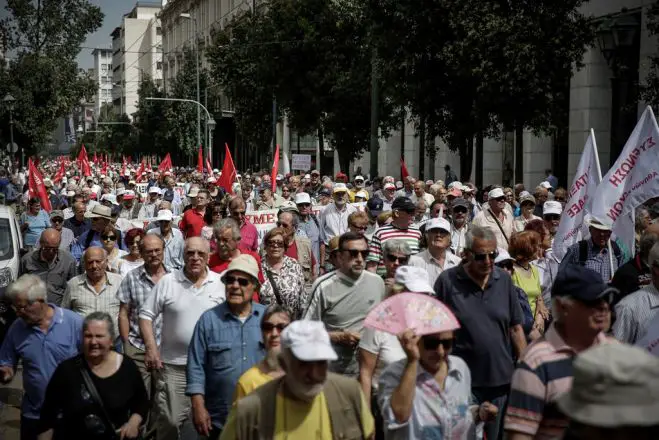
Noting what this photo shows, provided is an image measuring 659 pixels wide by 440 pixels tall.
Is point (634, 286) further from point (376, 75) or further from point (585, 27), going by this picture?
point (376, 75)

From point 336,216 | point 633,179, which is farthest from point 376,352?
point 336,216

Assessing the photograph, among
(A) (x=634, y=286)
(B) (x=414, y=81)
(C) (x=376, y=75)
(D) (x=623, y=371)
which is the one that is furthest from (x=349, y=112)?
(D) (x=623, y=371)

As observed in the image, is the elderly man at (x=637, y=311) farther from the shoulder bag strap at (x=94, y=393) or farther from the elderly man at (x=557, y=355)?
the shoulder bag strap at (x=94, y=393)

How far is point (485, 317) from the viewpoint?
248 inches

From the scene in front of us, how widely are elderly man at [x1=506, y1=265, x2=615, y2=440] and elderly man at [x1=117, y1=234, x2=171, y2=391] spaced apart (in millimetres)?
4079

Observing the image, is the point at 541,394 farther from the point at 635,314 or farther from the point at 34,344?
the point at 34,344

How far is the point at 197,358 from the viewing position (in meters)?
6.09

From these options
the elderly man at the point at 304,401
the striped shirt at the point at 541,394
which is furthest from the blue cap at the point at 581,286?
the elderly man at the point at 304,401

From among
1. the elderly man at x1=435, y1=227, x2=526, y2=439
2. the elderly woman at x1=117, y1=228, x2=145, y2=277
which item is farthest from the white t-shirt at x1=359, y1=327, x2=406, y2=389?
the elderly woman at x1=117, y1=228, x2=145, y2=277

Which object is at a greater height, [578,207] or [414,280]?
[578,207]

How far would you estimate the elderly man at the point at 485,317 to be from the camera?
6219 mm

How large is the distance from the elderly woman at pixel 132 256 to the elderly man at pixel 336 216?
4.08 m

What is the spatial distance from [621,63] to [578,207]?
1496cm

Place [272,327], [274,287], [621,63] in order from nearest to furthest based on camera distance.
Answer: [272,327]
[274,287]
[621,63]
